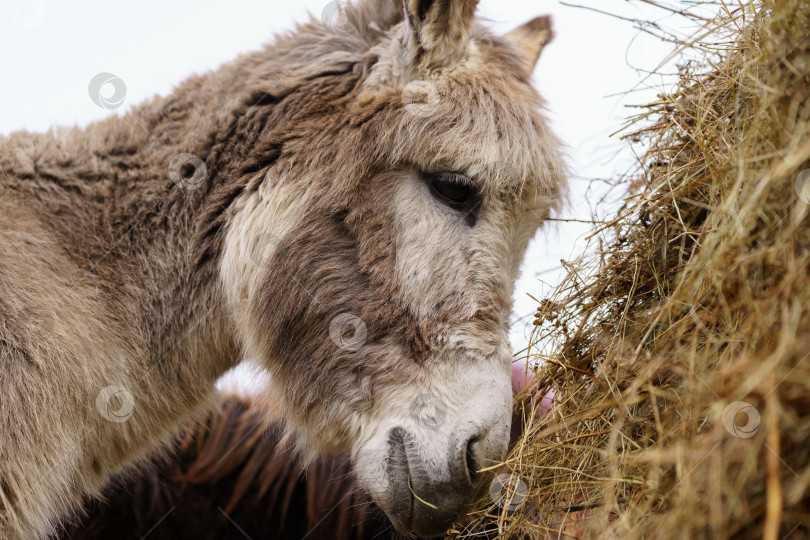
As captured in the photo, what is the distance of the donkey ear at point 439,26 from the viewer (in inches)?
81.4

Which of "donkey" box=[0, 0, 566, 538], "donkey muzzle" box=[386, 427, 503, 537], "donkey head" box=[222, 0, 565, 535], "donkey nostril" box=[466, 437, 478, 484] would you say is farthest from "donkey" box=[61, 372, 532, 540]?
"donkey nostril" box=[466, 437, 478, 484]

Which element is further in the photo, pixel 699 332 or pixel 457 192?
pixel 457 192

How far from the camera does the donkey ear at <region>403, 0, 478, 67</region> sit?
207cm

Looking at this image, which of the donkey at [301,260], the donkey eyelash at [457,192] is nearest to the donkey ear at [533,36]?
the donkey at [301,260]

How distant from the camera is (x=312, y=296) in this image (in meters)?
2.03

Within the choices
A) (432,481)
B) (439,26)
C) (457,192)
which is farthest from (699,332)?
(439,26)

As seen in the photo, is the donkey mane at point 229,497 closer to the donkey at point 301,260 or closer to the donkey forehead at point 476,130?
the donkey at point 301,260

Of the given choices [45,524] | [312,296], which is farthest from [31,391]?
[312,296]

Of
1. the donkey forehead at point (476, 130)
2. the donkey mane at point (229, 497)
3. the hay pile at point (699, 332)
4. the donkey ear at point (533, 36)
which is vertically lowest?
the donkey mane at point (229, 497)

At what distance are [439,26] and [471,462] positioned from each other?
4.88 ft

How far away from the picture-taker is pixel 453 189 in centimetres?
203

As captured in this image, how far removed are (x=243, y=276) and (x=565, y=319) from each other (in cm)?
112

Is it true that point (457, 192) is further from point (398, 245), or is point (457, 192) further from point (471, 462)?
point (471, 462)

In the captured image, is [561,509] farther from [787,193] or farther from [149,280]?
[149,280]
